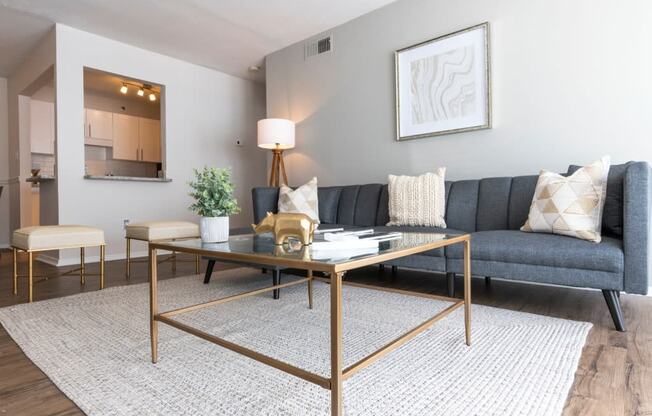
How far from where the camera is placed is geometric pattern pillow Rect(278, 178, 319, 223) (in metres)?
3.07

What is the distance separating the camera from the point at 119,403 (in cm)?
109

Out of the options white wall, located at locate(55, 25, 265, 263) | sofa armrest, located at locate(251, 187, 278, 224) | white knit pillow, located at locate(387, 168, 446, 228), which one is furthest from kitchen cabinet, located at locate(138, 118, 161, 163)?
white knit pillow, located at locate(387, 168, 446, 228)

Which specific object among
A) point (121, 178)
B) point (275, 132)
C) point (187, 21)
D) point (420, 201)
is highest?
point (187, 21)

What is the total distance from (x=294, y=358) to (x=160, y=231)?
6.44 feet

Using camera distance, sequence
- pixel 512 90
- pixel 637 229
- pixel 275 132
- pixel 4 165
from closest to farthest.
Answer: pixel 637 229 → pixel 512 90 → pixel 275 132 → pixel 4 165

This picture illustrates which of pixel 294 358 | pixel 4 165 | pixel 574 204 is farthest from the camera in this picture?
pixel 4 165

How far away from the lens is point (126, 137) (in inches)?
246

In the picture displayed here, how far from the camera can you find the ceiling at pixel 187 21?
332 cm

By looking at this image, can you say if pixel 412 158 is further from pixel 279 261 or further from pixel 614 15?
pixel 279 261

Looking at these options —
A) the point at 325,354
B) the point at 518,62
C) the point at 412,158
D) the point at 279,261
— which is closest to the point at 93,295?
the point at 325,354

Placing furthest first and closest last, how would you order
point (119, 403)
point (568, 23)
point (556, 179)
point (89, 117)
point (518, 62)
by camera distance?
point (89, 117) < point (518, 62) < point (568, 23) < point (556, 179) < point (119, 403)

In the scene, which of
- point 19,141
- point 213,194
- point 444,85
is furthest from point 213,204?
point 19,141

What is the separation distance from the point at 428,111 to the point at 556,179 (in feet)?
4.28

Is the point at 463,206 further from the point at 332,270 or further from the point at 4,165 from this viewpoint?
the point at 4,165
